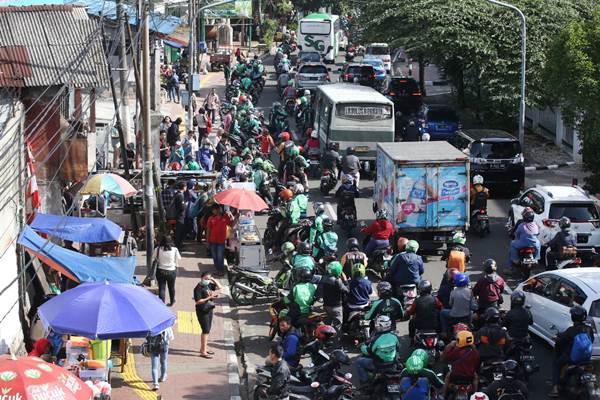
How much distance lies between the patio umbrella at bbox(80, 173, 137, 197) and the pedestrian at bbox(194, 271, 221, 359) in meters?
5.48

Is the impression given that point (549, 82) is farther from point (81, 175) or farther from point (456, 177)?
point (81, 175)

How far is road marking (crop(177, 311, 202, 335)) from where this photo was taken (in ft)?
65.7

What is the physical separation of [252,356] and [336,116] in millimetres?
14281

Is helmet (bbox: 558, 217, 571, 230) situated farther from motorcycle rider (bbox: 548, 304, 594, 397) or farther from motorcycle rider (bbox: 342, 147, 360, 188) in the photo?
motorcycle rider (bbox: 342, 147, 360, 188)

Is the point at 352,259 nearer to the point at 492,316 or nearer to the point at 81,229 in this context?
the point at 492,316

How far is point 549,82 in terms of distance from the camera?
28.6 metres

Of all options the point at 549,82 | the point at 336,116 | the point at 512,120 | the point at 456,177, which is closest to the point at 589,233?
the point at 456,177

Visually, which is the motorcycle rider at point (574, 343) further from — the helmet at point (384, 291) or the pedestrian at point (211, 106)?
the pedestrian at point (211, 106)

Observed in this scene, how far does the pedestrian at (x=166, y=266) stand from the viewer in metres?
20.4

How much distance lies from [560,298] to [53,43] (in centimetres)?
940

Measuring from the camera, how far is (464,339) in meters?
15.9

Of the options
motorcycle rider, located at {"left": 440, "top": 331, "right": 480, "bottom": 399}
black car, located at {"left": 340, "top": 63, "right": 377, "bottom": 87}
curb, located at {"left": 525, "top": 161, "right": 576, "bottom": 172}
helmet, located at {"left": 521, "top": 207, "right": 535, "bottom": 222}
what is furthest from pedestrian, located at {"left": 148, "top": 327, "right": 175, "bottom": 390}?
black car, located at {"left": 340, "top": 63, "right": 377, "bottom": 87}

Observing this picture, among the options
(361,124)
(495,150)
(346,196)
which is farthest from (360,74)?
(346,196)

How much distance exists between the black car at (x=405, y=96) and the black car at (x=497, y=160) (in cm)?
1407
